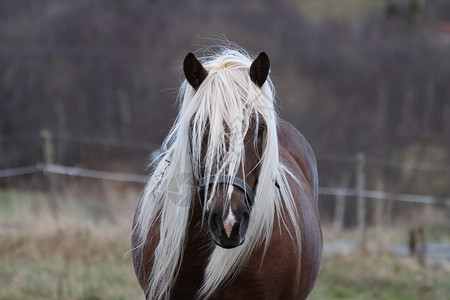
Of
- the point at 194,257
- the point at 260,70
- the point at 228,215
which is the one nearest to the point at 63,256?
the point at 194,257

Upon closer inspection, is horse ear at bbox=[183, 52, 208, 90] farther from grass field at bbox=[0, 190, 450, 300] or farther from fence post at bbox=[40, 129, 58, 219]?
fence post at bbox=[40, 129, 58, 219]

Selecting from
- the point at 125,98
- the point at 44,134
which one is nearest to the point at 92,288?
the point at 44,134

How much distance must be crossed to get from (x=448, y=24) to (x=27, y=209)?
34372mm

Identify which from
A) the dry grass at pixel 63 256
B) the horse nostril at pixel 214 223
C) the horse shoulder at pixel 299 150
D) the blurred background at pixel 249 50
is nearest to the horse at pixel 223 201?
the horse nostril at pixel 214 223

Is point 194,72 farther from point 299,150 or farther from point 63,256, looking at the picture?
point 63,256

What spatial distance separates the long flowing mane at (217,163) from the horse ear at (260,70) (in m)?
0.03

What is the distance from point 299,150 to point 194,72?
1708 millimetres

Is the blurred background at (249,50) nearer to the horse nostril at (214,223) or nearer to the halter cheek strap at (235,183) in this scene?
the halter cheek strap at (235,183)

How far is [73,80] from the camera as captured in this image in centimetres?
3834

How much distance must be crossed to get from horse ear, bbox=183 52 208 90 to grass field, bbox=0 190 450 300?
11.2 feet

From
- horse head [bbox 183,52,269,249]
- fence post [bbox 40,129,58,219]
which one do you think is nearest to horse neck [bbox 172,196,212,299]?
horse head [bbox 183,52,269,249]

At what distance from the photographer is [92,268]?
21.2ft

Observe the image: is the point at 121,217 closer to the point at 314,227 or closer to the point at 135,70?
the point at 314,227

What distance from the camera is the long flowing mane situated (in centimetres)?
247
